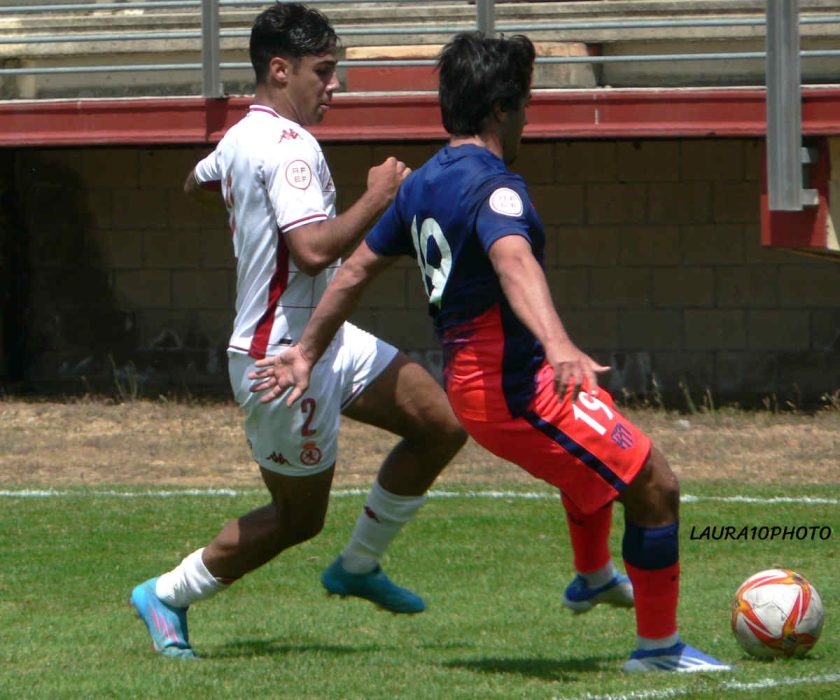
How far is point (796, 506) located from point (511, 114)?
4590 millimetres

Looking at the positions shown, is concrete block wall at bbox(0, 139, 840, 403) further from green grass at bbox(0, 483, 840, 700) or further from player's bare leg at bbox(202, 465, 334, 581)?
player's bare leg at bbox(202, 465, 334, 581)

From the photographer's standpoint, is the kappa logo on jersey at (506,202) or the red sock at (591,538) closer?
the kappa logo on jersey at (506,202)

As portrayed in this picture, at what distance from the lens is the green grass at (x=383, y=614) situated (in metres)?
5.09

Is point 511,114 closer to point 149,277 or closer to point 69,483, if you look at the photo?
point 69,483

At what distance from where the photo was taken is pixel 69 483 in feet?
34.7

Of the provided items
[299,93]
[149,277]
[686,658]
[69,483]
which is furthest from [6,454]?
[686,658]

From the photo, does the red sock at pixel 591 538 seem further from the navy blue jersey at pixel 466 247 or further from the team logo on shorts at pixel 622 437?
the navy blue jersey at pixel 466 247

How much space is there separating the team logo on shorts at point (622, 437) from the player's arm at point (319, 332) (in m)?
0.93

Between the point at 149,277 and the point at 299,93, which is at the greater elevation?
the point at 299,93

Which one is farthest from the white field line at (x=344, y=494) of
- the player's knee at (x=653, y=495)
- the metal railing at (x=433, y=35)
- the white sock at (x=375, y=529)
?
the player's knee at (x=653, y=495)

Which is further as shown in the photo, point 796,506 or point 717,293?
point 717,293

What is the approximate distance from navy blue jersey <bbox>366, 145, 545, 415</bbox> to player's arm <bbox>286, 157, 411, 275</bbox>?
49 mm

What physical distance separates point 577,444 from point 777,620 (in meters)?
1.08

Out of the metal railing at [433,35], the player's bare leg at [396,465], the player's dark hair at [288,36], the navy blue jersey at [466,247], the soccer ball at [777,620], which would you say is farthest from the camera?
the metal railing at [433,35]
